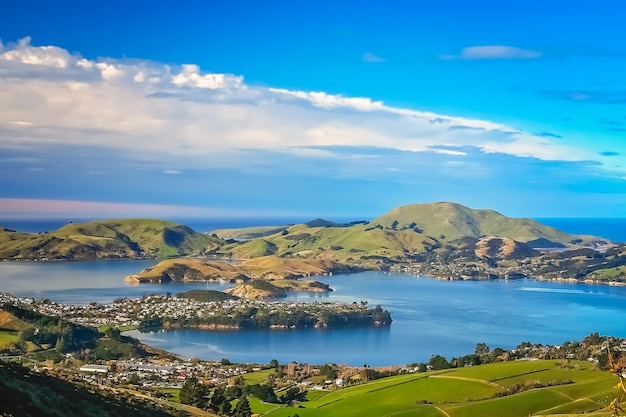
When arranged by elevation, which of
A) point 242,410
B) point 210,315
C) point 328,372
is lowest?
point 210,315

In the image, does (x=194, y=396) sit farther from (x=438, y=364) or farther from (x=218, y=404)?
(x=438, y=364)

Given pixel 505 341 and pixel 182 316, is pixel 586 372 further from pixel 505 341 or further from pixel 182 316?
pixel 182 316

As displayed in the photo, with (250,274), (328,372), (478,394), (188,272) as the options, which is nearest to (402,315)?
(328,372)

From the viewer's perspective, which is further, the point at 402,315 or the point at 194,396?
the point at 402,315

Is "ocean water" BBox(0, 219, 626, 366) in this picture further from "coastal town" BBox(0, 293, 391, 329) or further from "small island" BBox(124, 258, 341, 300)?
"small island" BBox(124, 258, 341, 300)

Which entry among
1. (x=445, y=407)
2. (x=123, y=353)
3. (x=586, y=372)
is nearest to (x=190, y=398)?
(x=445, y=407)

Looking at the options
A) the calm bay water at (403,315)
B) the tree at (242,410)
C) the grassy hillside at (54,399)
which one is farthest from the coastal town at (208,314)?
the grassy hillside at (54,399)

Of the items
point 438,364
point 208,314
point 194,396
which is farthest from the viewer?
point 208,314
